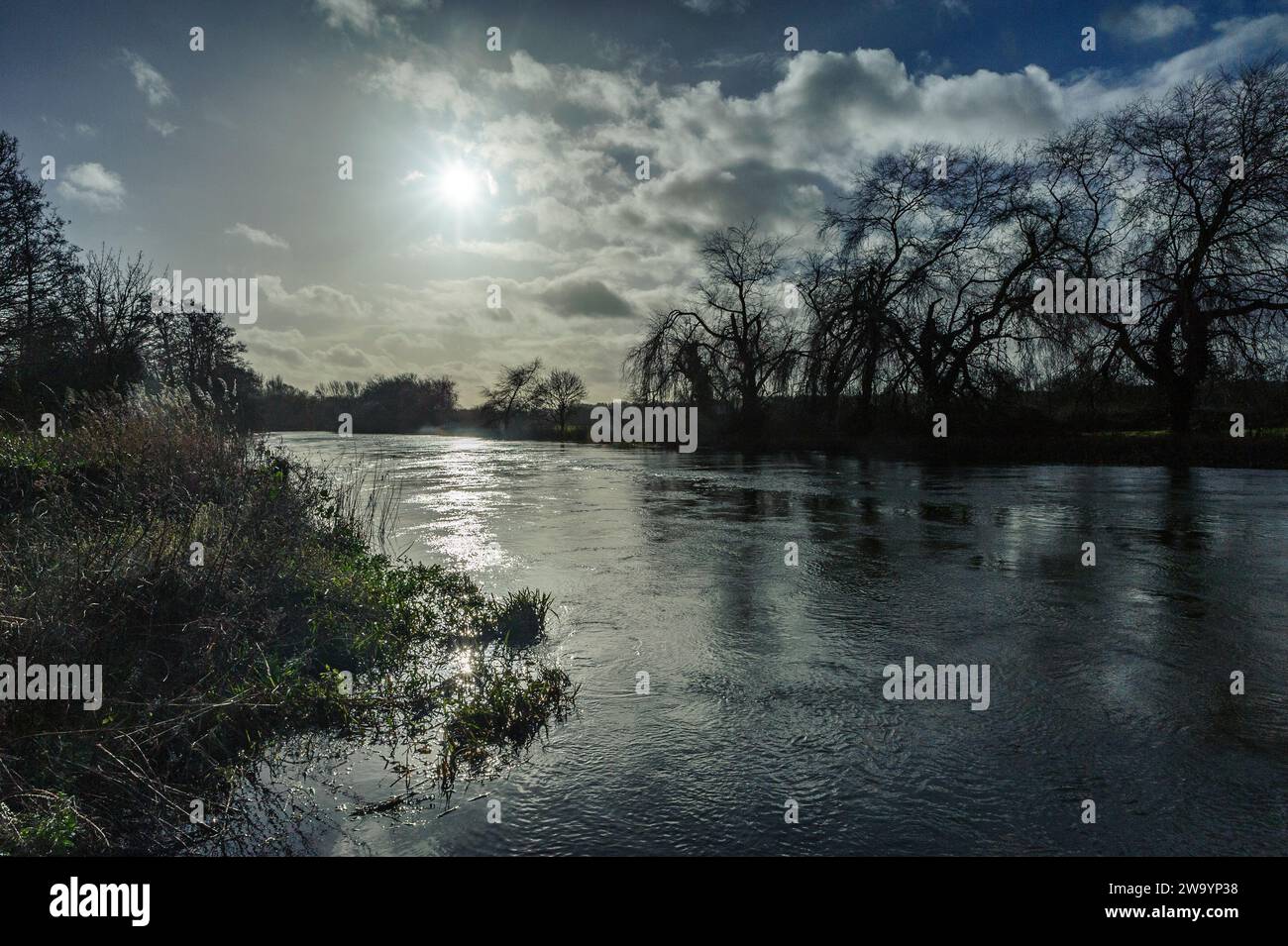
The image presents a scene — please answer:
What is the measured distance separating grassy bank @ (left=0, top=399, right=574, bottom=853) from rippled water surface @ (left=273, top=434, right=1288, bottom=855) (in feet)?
1.91

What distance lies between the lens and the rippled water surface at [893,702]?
312 centimetres

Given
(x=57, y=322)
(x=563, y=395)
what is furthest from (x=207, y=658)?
(x=563, y=395)

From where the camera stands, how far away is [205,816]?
331cm

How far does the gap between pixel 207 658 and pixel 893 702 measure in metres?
4.38

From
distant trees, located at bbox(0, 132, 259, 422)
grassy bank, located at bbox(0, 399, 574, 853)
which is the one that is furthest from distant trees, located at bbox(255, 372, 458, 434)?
grassy bank, located at bbox(0, 399, 574, 853)

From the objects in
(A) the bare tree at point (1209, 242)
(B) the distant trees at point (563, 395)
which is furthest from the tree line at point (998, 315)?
(B) the distant trees at point (563, 395)

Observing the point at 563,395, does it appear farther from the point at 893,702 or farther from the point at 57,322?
the point at 893,702

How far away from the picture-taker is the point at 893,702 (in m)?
4.52

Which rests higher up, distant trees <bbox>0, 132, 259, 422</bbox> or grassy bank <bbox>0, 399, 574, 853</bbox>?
distant trees <bbox>0, 132, 259, 422</bbox>

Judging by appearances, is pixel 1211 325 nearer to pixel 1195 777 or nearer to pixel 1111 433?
pixel 1111 433

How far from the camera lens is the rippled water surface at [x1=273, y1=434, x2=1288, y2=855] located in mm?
3115

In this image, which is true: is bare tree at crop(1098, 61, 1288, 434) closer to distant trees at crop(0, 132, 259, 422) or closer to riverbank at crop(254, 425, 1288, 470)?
riverbank at crop(254, 425, 1288, 470)
